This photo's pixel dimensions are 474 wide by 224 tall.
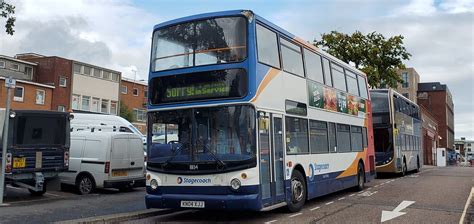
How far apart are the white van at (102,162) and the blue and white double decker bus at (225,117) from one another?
5.45 metres

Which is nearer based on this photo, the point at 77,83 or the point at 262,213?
the point at 262,213

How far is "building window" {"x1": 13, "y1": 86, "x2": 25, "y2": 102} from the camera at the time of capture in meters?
44.3

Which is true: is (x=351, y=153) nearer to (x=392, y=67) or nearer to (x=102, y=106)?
(x=392, y=67)

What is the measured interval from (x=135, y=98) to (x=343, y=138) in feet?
164

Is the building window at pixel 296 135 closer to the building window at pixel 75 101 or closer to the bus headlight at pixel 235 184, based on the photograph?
the bus headlight at pixel 235 184

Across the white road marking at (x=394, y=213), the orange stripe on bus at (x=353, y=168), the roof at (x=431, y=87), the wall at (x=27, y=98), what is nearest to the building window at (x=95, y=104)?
the wall at (x=27, y=98)

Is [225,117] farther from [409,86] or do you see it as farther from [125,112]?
[409,86]

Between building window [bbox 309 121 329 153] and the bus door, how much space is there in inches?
76.5

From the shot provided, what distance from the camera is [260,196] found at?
941cm

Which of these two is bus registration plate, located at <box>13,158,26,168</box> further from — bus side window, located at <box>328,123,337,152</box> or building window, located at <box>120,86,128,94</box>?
building window, located at <box>120,86,128,94</box>

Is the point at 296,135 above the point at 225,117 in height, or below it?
below

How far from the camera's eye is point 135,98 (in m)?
61.9

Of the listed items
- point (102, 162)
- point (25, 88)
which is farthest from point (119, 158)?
point (25, 88)

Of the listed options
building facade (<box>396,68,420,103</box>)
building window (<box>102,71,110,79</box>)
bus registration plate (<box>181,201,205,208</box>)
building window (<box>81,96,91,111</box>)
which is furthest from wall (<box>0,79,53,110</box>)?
building facade (<box>396,68,420,103</box>)
